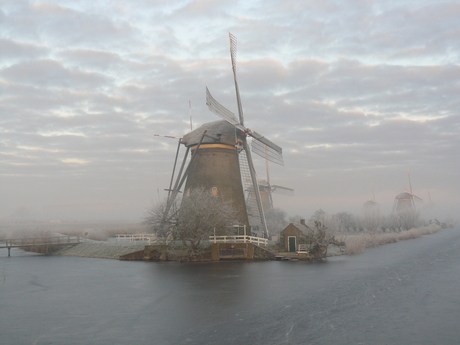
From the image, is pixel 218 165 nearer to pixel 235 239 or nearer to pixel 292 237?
pixel 235 239

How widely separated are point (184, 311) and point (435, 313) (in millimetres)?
8995

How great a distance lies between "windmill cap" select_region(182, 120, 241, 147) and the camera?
31309mm

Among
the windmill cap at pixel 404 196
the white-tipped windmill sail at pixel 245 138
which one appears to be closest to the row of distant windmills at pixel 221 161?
the white-tipped windmill sail at pixel 245 138

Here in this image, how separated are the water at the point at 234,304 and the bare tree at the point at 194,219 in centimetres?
287

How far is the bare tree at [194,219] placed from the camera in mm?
28141

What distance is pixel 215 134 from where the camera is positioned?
3138cm

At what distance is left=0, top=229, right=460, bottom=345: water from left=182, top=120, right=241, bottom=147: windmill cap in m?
9.81

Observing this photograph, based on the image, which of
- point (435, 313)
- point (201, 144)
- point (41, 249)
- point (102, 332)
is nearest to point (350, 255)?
point (201, 144)

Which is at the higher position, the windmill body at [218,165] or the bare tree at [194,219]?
the windmill body at [218,165]

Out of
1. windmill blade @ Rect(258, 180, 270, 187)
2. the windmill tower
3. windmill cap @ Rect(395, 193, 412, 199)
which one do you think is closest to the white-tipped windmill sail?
the windmill tower

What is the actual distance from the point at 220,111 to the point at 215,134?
8.60 feet

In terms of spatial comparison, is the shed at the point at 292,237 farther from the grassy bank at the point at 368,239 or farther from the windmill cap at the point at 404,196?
the windmill cap at the point at 404,196

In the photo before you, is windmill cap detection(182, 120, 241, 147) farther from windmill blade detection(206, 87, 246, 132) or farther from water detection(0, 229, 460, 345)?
water detection(0, 229, 460, 345)

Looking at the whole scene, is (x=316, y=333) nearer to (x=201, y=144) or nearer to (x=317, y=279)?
(x=317, y=279)
